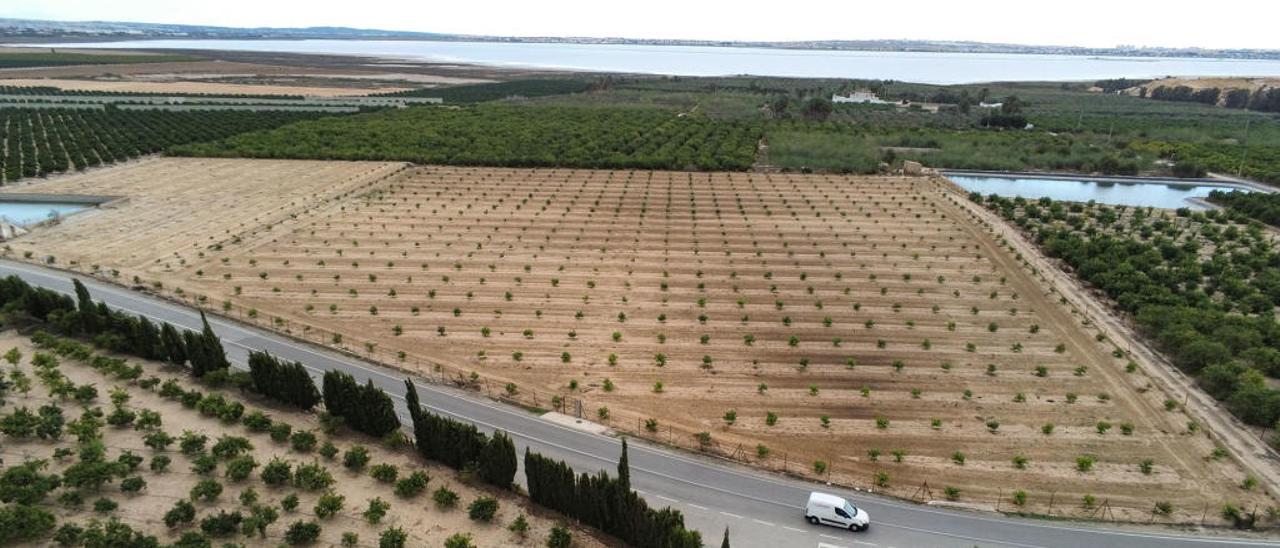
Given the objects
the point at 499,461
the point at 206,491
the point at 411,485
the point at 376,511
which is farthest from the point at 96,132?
the point at 499,461

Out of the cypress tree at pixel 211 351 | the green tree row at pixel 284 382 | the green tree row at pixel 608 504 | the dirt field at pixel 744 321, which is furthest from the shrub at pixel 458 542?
the cypress tree at pixel 211 351

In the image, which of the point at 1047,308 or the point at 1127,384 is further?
the point at 1047,308

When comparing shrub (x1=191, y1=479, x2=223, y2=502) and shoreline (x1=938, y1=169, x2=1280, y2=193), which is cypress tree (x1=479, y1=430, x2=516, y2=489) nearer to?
shrub (x1=191, y1=479, x2=223, y2=502)

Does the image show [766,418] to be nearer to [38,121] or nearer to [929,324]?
[929,324]

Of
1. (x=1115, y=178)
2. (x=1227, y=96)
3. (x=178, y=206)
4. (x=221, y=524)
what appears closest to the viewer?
(x=221, y=524)

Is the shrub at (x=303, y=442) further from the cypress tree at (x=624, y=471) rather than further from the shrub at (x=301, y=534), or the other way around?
the cypress tree at (x=624, y=471)

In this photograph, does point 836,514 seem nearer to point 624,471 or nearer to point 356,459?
point 624,471

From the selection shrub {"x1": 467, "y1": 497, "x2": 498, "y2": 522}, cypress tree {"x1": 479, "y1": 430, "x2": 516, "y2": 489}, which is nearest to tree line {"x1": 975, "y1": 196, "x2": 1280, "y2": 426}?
cypress tree {"x1": 479, "y1": 430, "x2": 516, "y2": 489}

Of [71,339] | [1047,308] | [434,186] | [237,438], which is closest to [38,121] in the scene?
[434,186]
